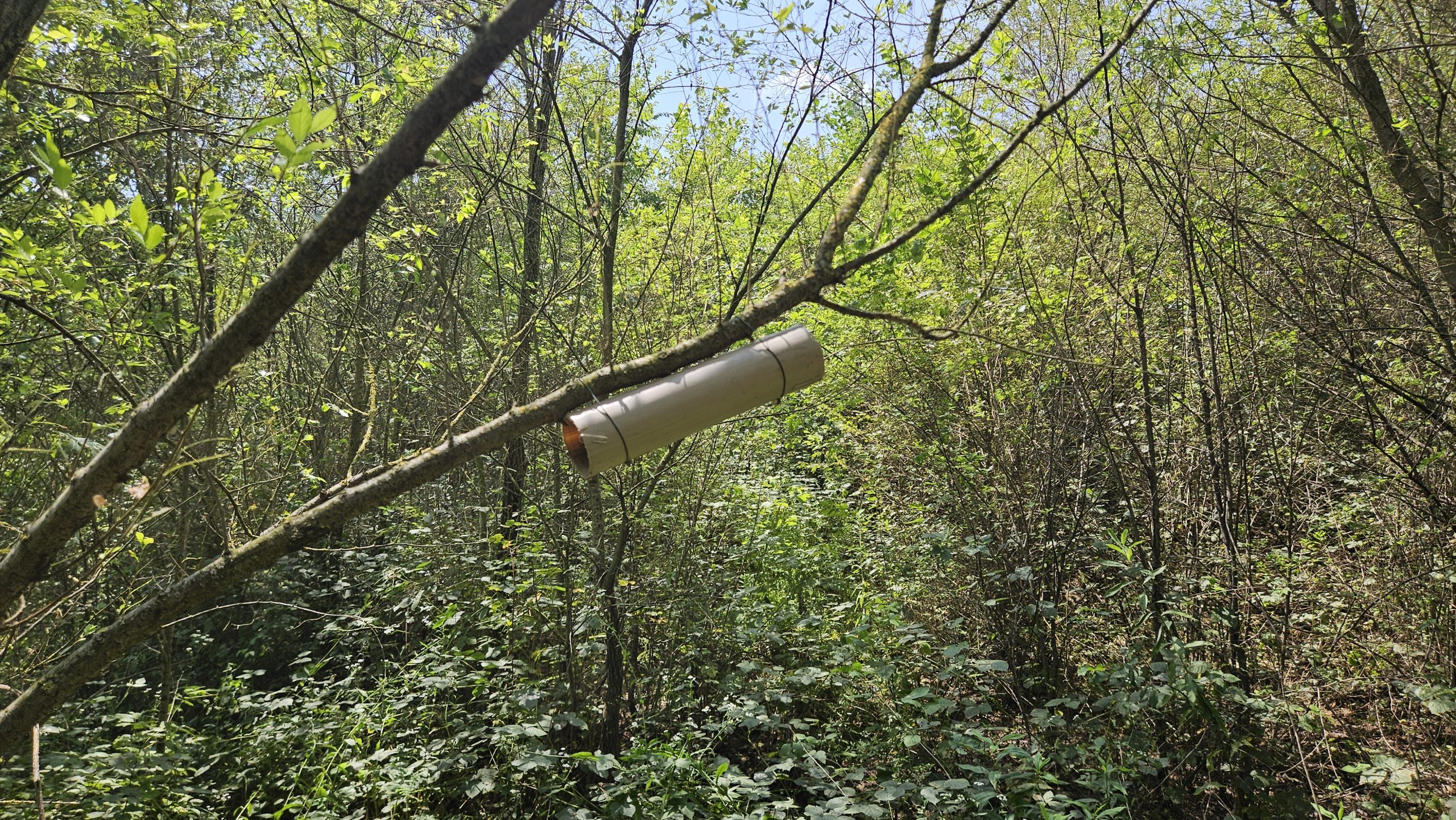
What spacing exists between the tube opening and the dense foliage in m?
1.02

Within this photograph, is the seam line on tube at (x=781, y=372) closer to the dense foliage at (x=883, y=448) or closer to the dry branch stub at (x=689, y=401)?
→ the dry branch stub at (x=689, y=401)

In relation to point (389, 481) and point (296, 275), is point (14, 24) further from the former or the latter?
point (389, 481)

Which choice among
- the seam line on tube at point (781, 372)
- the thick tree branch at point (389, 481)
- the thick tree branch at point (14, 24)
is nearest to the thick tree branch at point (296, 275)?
the thick tree branch at point (389, 481)

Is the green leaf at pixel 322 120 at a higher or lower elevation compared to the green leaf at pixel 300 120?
lower

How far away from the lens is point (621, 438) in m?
1.72

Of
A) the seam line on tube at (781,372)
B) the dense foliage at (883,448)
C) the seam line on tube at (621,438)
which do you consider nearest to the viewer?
the seam line on tube at (621,438)

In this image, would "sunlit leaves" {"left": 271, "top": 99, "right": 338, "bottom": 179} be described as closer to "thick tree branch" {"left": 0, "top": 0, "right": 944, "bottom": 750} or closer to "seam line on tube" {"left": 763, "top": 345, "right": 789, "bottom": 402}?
"thick tree branch" {"left": 0, "top": 0, "right": 944, "bottom": 750}

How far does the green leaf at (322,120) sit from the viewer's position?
1.01 metres

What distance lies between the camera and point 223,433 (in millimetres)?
4793

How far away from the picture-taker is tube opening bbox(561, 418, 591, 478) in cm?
178

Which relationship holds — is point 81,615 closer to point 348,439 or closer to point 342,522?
point 348,439

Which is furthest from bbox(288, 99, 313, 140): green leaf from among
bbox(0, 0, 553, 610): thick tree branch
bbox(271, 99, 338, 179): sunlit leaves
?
bbox(0, 0, 553, 610): thick tree branch

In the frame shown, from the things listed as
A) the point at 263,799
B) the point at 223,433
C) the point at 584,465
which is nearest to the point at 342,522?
the point at 584,465

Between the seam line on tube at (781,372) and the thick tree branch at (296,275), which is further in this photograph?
the seam line on tube at (781,372)
